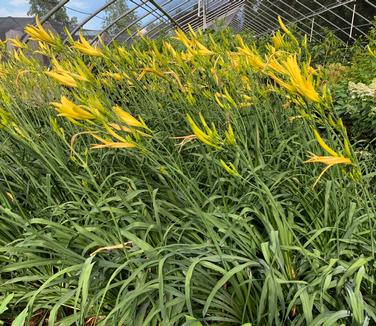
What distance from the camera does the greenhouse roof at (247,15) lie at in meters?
8.12

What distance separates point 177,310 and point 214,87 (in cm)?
106

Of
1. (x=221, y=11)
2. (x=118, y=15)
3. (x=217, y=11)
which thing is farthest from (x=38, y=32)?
(x=221, y=11)

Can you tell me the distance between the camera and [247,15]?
656 inches

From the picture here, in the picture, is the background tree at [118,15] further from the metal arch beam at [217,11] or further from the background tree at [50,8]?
the metal arch beam at [217,11]

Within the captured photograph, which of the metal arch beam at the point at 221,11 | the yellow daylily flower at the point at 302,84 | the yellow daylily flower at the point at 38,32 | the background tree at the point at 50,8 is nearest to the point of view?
the yellow daylily flower at the point at 302,84

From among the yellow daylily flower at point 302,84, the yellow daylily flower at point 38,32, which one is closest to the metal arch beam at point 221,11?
the yellow daylily flower at point 38,32

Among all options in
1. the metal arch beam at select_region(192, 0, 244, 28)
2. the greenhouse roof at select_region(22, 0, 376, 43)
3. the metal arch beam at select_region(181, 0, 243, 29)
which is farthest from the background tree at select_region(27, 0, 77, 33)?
the metal arch beam at select_region(192, 0, 244, 28)

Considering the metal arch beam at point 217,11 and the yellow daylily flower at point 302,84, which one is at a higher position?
the metal arch beam at point 217,11

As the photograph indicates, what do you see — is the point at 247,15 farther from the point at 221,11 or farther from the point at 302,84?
the point at 302,84

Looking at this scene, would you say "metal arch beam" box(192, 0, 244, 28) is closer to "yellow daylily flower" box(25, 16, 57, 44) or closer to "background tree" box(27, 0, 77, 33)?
"background tree" box(27, 0, 77, 33)

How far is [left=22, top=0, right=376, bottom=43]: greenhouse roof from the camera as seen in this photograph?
8.12m

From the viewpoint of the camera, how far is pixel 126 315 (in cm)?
106

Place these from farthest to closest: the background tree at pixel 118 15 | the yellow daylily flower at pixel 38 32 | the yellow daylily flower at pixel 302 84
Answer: the background tree at pixel 118 15 < the yellow daylily flower at pixel 38 32 < the yellow daylily flower at pixel 302 84

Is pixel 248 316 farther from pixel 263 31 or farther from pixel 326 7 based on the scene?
pixel 263 31
